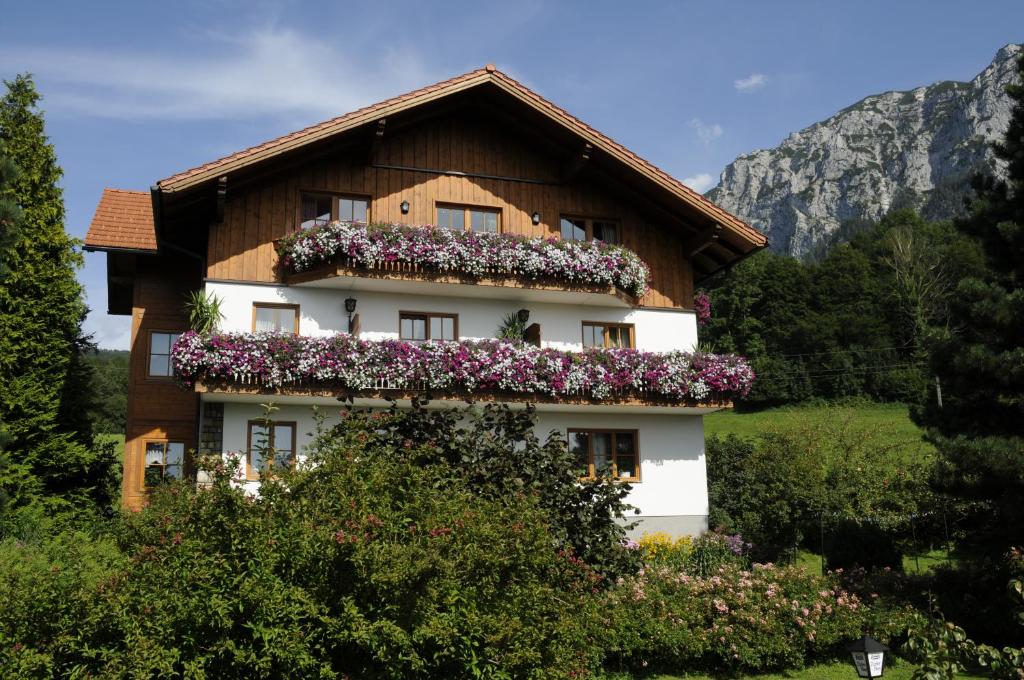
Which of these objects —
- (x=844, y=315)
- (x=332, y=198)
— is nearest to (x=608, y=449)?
(x=332, y=198)

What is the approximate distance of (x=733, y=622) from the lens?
13836 millimetres

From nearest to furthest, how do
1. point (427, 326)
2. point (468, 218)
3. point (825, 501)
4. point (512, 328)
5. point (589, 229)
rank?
point (427, 326) → point (512, 328) → point (468, 218) → point (825, 501) → point (589, 229)

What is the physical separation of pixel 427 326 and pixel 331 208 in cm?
340

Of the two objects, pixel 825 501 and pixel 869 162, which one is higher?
pixel 869 162

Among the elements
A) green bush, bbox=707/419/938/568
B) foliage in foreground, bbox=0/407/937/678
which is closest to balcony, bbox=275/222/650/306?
green bush, bbox=707/419/938/568

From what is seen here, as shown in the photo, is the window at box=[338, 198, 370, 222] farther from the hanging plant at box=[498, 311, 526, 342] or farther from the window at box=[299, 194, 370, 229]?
the hanging plant at box=[498, 311, 526, 342]

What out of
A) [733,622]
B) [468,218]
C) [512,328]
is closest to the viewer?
[733,622]

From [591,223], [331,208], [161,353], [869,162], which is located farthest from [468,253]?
[869,162]

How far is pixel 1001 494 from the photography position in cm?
1444

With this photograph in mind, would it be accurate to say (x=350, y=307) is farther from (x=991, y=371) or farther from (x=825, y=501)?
(x=991, y=371)

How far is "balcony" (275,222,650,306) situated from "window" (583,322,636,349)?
727mm

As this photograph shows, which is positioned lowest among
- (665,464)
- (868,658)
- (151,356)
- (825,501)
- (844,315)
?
(868,658)

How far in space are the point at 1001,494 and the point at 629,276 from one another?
30.1 feet

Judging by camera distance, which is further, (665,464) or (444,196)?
(665,464)
